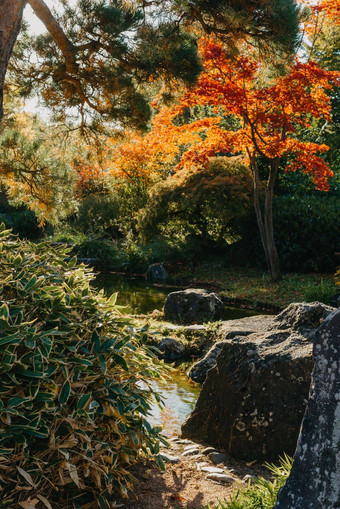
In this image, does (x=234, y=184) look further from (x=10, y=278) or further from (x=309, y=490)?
(x=309, y=490)

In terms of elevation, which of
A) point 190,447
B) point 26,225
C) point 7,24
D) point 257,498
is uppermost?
point 7,24

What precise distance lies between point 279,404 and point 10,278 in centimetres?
191

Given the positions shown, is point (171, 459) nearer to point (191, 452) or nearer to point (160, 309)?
point (191, 452)

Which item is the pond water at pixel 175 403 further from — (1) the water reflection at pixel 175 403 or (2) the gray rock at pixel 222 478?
(2) the gray rock at pixel 222 478

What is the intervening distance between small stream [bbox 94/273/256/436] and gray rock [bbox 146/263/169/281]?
24 cm

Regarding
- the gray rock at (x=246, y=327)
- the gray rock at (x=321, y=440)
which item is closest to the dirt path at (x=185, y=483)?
the gray rock at (x=321, y=440)

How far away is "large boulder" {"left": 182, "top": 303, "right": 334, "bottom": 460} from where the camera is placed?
10.8 ft

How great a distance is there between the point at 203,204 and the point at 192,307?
5.28 metres

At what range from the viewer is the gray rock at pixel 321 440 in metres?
1.59

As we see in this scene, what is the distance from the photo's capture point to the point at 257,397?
338 cm

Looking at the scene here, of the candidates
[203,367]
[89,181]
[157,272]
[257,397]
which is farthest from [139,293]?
[89,181]

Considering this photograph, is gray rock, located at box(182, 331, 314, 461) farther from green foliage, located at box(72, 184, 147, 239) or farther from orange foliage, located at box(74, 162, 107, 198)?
orange foliage, located at box(74, 162, 107, 198)

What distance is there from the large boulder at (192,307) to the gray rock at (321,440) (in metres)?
6.23

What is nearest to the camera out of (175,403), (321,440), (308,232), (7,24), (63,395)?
(321,440)
